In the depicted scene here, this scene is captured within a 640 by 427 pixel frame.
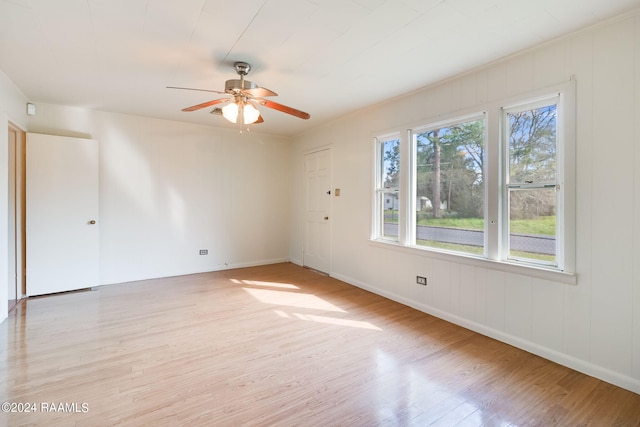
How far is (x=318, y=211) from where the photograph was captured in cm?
521

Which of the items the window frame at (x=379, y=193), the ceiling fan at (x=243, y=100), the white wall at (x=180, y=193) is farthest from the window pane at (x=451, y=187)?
the white wall at (x=180, y=193)

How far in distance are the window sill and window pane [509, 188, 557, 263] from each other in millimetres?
132

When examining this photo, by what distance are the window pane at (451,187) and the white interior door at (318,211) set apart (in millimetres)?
1752

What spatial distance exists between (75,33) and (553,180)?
3936mm

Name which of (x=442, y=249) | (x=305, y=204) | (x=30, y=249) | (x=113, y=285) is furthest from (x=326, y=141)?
(x=30, y=249)

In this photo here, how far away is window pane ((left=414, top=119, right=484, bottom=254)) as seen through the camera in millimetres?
2949

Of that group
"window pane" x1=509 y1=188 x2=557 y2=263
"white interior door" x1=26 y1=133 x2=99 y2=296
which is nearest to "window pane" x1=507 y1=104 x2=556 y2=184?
"window pane" x1=509 y1=188 x2=557 y2=263

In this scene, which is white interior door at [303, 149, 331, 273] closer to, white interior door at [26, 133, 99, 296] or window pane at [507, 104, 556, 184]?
window pane at [507, 104, 556, 184]

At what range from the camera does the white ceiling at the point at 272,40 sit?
6.37 ft

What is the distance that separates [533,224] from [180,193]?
4.77 m

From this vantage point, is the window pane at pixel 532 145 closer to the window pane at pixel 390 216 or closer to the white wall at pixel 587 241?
the white wall at pixel 587 241

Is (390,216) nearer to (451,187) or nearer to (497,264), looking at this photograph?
(451,187)

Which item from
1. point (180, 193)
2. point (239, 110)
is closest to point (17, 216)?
point (180, 193)

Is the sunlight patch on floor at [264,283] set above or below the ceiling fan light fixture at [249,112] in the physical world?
below
